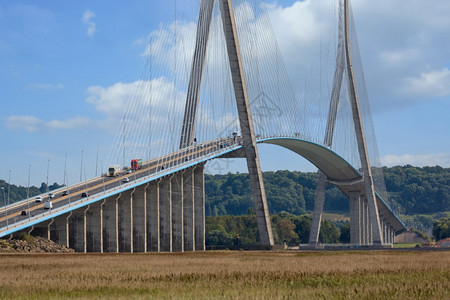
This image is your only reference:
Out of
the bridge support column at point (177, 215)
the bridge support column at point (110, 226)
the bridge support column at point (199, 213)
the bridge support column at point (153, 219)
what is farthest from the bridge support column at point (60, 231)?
the bridge support column at point (199, 213)

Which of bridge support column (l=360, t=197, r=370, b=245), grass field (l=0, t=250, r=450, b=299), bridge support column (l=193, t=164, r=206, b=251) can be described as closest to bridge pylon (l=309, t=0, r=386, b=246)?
bridge support column (l=360, t=197, r=370, b=245)

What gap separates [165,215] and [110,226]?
42.6 ft

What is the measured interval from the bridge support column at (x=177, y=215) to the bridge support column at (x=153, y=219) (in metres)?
3.86

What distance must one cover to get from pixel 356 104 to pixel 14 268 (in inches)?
4075

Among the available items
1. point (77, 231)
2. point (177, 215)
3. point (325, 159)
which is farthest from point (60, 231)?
point (325, 159)

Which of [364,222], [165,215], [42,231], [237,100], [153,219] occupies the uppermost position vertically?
[237,100]

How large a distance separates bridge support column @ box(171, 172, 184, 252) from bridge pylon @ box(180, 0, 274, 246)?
591 cm

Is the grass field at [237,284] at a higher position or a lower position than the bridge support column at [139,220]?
lower

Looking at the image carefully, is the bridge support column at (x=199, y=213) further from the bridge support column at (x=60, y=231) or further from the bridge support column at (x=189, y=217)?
the bridge support column at (x=60, y=231)

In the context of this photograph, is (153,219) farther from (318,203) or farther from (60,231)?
(318,203)

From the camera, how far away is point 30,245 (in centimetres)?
6006

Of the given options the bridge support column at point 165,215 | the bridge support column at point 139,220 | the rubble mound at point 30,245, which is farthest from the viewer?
the bridge support column at point 165,215

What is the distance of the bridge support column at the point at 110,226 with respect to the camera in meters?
76.9

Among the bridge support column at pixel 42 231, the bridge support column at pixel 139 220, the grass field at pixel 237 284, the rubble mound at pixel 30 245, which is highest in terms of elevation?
the bridge support column at pixel 139 220
